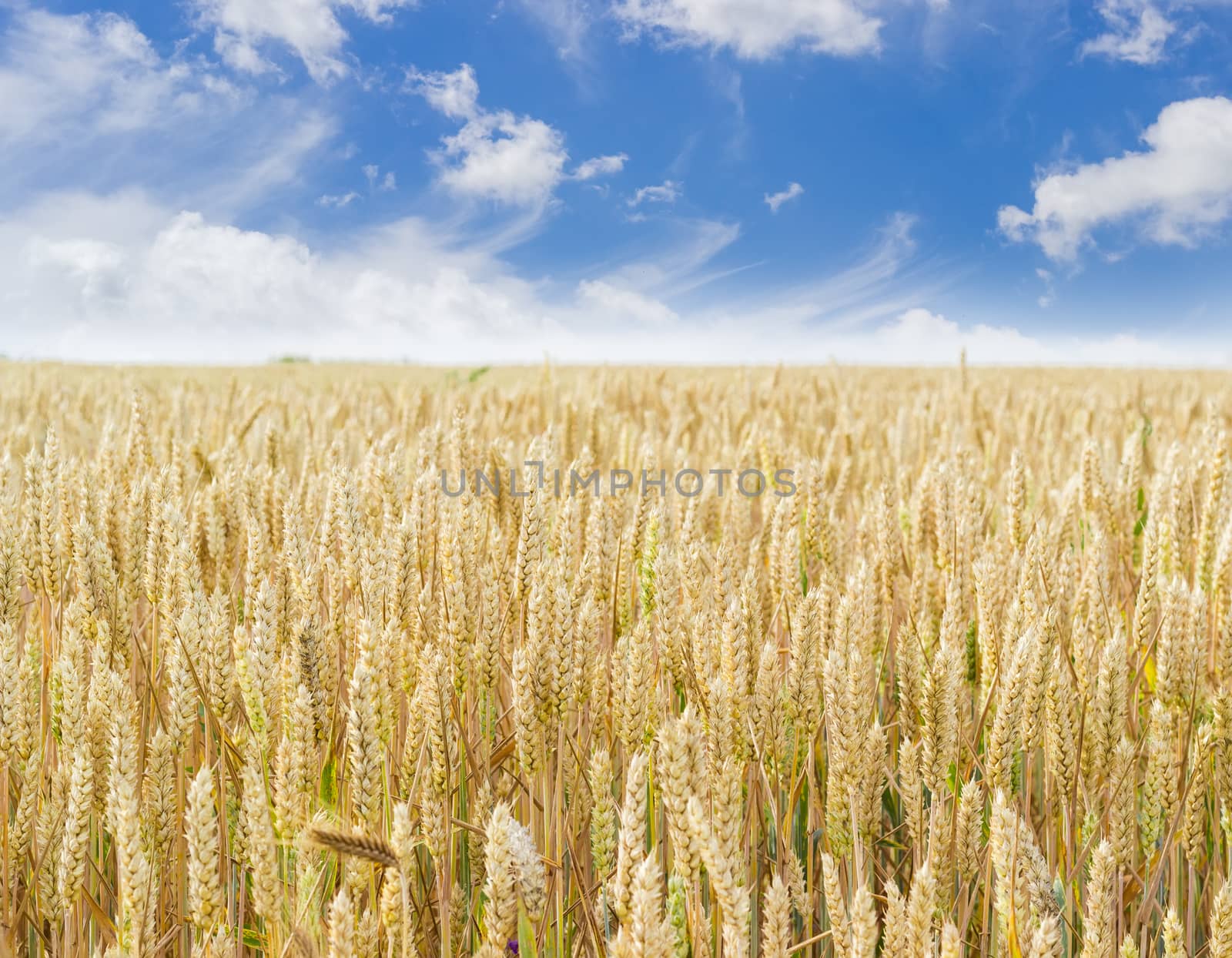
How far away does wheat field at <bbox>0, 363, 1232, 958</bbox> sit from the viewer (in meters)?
0.98

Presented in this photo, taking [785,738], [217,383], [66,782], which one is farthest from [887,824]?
[217,383]

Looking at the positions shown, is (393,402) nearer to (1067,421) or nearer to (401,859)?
(1067,421)

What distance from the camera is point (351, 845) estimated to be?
2.76 feet

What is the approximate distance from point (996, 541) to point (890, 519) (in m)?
0.29
